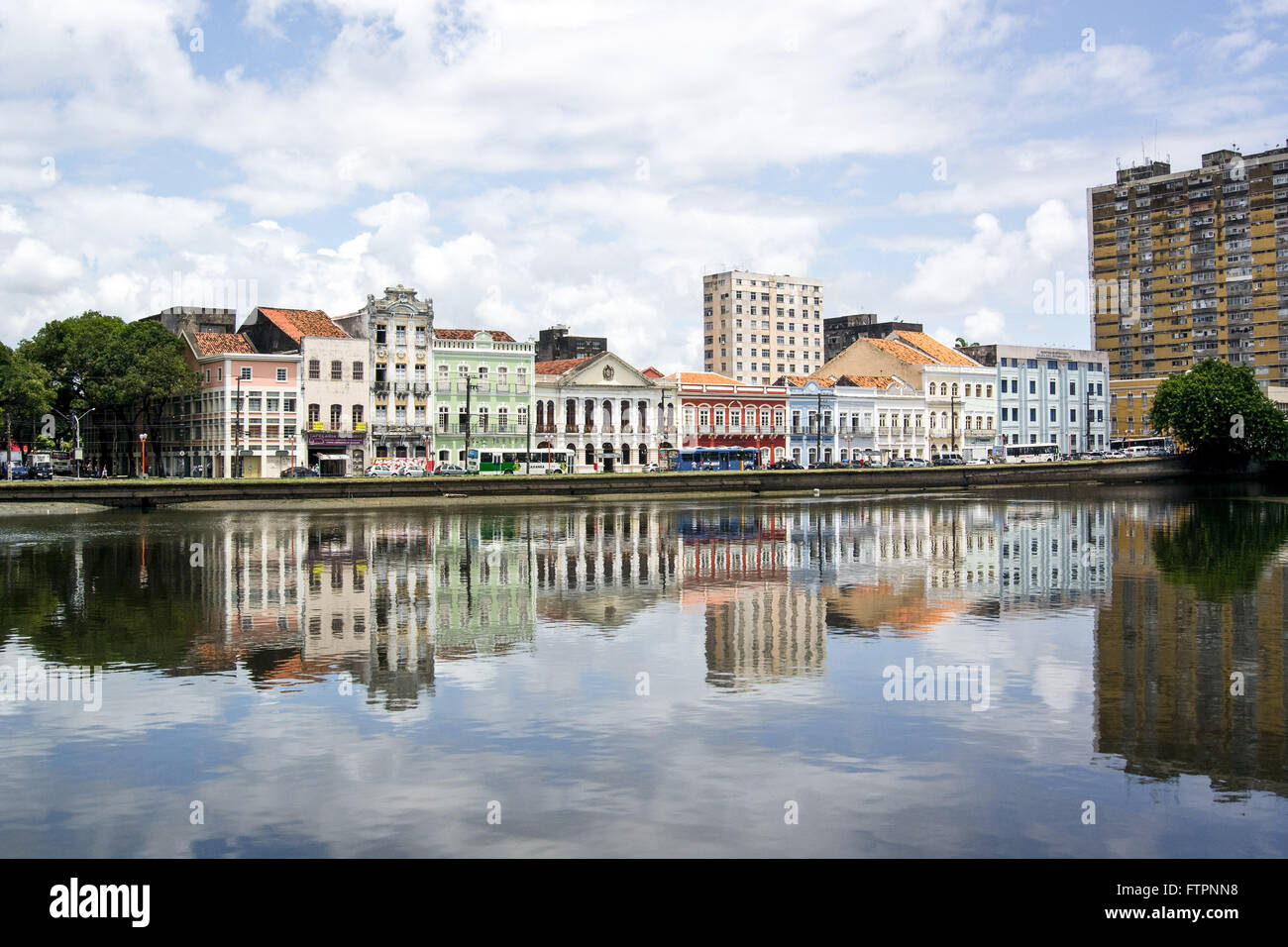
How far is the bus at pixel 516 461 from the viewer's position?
96.9 metres

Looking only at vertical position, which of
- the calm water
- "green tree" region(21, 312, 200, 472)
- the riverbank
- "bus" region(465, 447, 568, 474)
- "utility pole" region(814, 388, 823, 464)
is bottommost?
the calm water

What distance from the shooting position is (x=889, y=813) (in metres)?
11.5

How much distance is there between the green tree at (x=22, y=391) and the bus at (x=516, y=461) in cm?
3032

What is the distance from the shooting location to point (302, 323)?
93.1 metres

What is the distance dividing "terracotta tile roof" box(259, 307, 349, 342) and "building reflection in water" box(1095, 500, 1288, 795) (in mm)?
68157

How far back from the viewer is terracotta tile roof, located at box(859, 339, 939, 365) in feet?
415

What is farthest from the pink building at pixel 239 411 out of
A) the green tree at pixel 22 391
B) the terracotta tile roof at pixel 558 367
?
the terracotta tile roof at pixel 558 367

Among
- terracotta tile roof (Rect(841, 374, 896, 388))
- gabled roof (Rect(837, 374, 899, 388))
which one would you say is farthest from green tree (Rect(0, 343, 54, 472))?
terracotta tile roof (Rect(841, 374, 896, 388))

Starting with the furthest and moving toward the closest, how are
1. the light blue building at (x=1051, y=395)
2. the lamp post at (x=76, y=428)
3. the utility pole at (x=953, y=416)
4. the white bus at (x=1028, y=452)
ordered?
the light blue building at (x=1051, y=395) → the utility pole at (x=953, y=416) → the white bus at (x=1028, y=452) → the lamp post at (x=76, y=428)

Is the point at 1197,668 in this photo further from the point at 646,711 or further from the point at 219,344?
the point at 219,344

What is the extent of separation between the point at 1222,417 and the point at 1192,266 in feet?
201

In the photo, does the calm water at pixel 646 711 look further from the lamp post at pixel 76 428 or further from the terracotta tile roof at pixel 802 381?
the terracotta tile roof at pixel 802 381

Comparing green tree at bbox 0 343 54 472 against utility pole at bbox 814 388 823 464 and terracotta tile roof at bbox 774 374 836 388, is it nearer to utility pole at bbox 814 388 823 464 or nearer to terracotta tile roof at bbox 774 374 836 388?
utility pole at bbox 814 388 823 464

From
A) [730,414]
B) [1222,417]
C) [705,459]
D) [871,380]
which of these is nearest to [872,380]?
[871,380]
